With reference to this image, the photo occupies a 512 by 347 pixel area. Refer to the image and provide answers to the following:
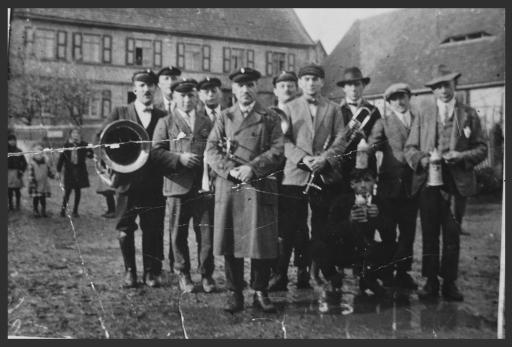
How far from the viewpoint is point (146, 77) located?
398 centimetres

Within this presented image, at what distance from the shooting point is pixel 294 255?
4051 mm

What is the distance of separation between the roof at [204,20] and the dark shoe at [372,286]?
1.89 metres

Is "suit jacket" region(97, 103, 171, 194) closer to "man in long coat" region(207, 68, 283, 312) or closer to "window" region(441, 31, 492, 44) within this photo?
"man in long coat" region(207, 68, 283, 312)

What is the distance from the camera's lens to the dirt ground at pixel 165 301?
3.77 metres

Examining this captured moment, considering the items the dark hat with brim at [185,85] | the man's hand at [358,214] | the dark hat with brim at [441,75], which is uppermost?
the dark hat with brim at [441,75]

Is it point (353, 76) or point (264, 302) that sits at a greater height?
point (353, 76)

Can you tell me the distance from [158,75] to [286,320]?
2.10 metres

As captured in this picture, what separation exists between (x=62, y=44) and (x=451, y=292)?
3.57 meters

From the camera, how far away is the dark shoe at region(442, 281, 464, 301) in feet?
12.9

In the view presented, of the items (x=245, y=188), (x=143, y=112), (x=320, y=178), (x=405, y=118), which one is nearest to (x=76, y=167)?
(x=143, y=112)

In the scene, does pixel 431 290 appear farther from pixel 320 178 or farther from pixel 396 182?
pixel 320 178


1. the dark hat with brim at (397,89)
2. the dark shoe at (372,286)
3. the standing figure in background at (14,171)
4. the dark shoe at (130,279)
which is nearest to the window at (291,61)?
the dark hat with brim at (397,89)

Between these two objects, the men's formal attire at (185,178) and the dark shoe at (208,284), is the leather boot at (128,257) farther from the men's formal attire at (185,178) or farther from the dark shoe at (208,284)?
the dark shoe at (208,284)

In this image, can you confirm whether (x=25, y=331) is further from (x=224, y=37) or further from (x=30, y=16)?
(x=224, y=37)
